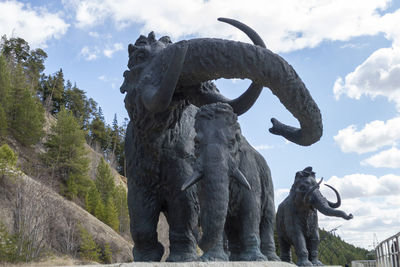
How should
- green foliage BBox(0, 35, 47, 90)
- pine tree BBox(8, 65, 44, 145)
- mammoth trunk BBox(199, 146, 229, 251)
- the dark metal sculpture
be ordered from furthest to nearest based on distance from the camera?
green foliage BBox(0, 35, 47, 90) → pine tree BBox(8, 65, 44, 145) → the dark metal sculpture → mammoth trunk BBox(199, 146, 229, 251)

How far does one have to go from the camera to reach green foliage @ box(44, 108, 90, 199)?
43312 millimetres

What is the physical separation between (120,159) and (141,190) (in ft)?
207

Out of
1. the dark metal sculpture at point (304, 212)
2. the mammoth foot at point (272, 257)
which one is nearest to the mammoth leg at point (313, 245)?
the dark metal sculpture at point (304, 212)

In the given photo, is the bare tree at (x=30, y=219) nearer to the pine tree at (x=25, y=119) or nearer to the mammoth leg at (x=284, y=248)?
the pine tree at (x=25, y=119)

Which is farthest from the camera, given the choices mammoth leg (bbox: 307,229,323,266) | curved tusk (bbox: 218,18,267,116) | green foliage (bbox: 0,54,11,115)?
green foliage (bbox: 0,54,11,115)

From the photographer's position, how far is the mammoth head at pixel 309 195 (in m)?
5.83

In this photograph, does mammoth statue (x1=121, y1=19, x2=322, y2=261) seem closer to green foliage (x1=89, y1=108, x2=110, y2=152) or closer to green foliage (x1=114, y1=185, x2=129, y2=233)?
green foliage (x1=114, y1=185, x2=129, y2=233)

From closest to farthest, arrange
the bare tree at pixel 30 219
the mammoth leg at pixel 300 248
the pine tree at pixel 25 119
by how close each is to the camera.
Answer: the mammoth leg at pixel 300 248 → the bare tree at pixel 30 219 → the pine tree at pixel 25 119

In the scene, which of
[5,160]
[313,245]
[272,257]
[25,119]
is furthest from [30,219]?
[272,257]

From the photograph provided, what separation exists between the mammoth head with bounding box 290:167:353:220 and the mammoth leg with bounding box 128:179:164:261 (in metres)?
2.98

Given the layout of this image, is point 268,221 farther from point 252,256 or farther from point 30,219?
point 30,219

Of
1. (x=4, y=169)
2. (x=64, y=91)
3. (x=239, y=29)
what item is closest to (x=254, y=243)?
(x=239, y=29)

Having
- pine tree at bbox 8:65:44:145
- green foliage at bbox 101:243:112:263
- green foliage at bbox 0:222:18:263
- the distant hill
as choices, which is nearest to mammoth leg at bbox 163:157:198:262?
the distant hill

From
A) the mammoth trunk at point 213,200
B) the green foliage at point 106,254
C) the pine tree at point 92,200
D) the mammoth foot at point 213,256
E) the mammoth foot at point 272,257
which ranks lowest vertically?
the mammoth foot at point 213,256
